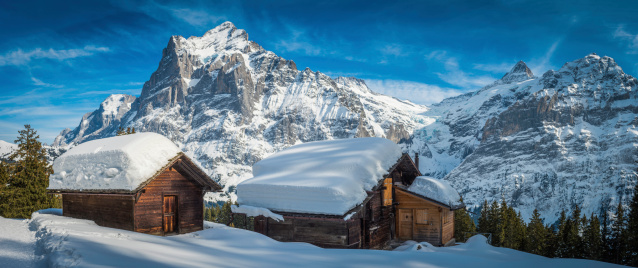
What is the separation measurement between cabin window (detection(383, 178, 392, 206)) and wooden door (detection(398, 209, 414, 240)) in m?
1.29

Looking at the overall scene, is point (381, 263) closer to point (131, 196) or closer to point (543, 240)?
point (131, 196)

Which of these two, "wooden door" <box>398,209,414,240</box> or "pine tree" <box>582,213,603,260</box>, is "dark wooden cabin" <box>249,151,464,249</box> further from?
"pine tree" <box>582,213,603,260</box>

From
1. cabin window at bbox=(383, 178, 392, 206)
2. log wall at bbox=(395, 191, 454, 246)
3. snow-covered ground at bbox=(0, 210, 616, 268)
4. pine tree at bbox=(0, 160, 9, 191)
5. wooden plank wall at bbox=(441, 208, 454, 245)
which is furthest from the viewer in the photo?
pine tree at bbox=(0, 160, 9, 191)

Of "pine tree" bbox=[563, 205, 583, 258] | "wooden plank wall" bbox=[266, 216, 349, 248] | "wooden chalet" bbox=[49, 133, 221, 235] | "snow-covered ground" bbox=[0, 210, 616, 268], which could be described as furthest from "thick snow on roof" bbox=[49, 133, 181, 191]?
"pine tree" bbox=[563, 205, 583, 258]

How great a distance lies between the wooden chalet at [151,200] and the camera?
16828 mm

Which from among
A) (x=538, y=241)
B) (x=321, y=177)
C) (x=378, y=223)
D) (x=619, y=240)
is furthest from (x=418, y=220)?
(x=619, y=240)

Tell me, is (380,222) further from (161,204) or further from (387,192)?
(161,204)

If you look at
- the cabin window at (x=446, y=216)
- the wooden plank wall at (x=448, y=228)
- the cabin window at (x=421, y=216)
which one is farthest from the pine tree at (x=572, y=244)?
the cabin window at (x=421, y=216)

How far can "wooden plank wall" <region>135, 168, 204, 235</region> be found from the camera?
17125mm

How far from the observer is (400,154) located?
73.1 feet

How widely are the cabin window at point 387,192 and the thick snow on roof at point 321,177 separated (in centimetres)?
166

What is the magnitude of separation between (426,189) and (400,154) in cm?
273

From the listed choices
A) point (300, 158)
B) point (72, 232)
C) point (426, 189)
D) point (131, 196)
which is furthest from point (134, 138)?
point (426, 189)

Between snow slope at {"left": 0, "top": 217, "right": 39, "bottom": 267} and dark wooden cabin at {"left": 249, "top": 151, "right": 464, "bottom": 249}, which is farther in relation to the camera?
dark wooden cabin at {"left": 249, "top": 151, "right": 464, "bottom": 249}
